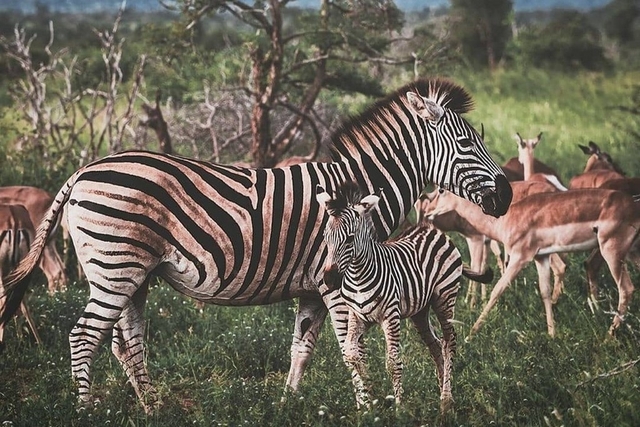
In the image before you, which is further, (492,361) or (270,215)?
(492,361)

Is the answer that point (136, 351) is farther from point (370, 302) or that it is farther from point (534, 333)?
point (534, 333)

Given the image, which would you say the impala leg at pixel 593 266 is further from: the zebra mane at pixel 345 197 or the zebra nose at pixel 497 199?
the zebra mane at pixel 345 197

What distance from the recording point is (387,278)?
669cm

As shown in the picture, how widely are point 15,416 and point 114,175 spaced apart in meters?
1.80

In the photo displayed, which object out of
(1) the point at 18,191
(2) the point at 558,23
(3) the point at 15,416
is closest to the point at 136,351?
(3) the point at 15,416

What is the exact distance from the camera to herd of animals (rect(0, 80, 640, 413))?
257 inches

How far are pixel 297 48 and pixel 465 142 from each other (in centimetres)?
891

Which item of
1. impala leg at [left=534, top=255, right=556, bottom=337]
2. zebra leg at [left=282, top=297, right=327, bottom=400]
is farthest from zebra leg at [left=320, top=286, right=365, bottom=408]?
impala leg at [left=534, top=255, right=556, bottom=337]

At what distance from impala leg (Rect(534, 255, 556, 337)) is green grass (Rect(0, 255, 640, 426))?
0.12 meters

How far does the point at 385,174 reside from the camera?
7176mm

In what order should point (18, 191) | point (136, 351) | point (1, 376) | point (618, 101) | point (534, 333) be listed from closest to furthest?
point (136, 351), point (1, 376), point (534, 333), point (18, 191), point (618, 101)

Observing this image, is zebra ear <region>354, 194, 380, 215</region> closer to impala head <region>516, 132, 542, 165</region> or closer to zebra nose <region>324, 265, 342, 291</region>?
zebra nose <region>324, 265, 342, 291</region>

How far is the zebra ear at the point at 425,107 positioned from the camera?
7.12 metres

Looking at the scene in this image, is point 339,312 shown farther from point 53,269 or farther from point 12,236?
point 53,269
